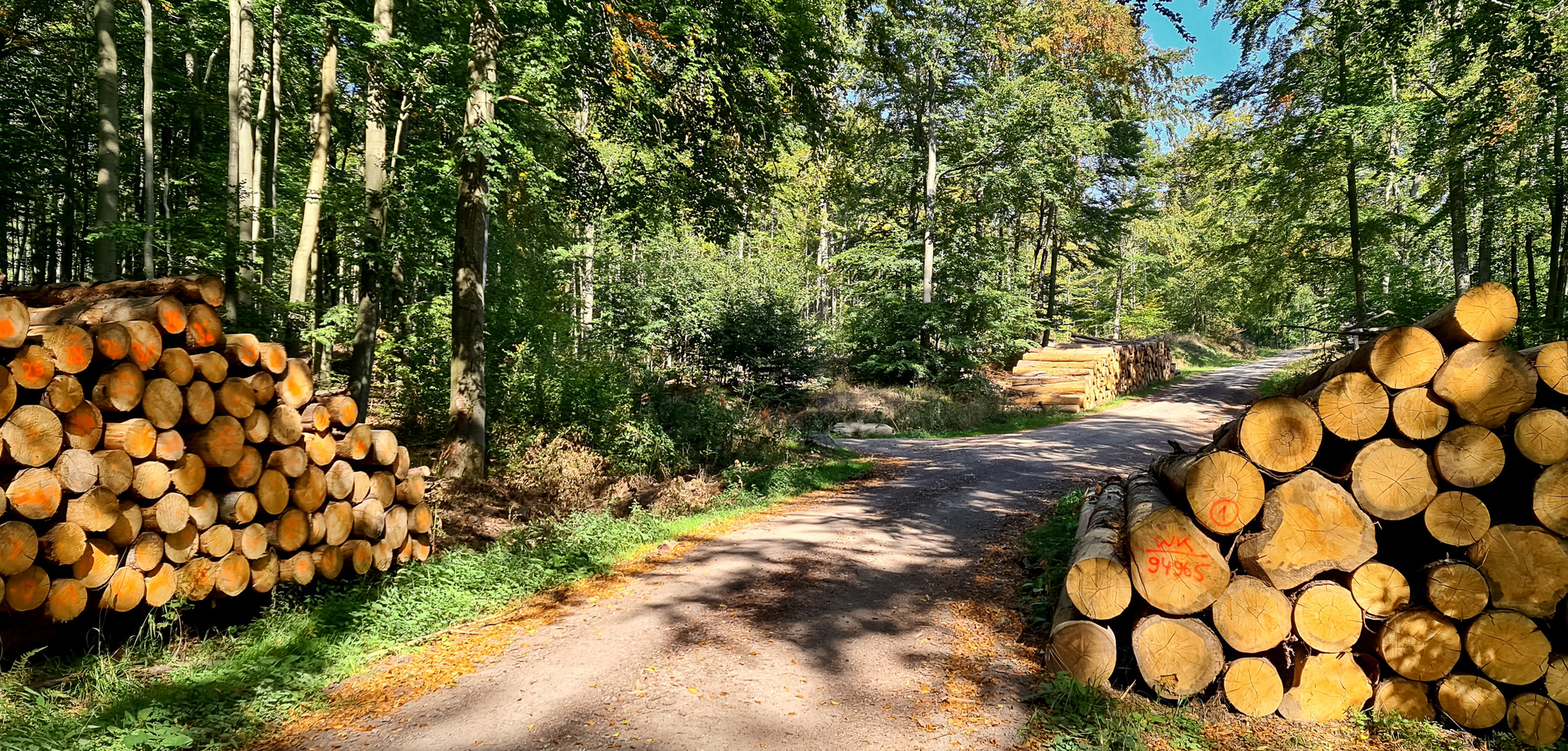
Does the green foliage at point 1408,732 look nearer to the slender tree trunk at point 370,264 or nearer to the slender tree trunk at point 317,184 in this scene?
the slender tree trunk at point 370,264

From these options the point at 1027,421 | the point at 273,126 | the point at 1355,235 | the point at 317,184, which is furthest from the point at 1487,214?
the point at 273,126

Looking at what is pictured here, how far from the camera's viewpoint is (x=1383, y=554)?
4.27 m

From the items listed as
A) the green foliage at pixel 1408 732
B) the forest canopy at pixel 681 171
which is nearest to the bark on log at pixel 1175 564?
the green foliage at pixel 1408 732

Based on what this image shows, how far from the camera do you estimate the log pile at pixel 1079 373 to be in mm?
22297

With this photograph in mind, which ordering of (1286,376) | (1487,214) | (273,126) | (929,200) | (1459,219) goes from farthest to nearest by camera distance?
1. (1286,376)
2. (929,200)
3. (1459,219)
4. (1487,214)
5. (273,126)

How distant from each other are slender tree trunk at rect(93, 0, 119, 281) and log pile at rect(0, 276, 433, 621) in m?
5.97

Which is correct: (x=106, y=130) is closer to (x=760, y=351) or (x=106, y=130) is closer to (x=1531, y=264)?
(x=760, y=351)

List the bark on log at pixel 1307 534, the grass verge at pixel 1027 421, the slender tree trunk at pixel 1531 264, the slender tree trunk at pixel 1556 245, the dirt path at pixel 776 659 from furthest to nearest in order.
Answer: the grass verge at pixel 1027 421 → the slender tree trunk at pixel 1531 264 → the slender tree trunk at pixel 1556 245 → the bark on log at pixel 1307 534 → the dirt path at pixel 776 659

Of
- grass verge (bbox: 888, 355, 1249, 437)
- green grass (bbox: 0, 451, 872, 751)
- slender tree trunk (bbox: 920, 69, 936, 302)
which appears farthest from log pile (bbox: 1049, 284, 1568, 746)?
slender tree trunk (bbox: 920, 69, 936, 302)

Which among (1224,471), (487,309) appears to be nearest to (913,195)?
(487,309)

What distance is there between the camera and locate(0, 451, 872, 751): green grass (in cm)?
352

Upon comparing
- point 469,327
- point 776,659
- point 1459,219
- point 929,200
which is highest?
point 929,200

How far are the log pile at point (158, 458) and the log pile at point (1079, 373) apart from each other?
65.5 feet

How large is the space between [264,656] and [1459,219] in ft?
78.6
